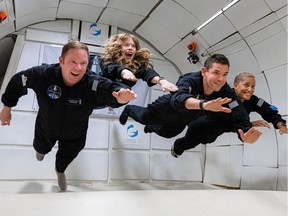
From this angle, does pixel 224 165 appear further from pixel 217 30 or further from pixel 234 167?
pixel 217 30

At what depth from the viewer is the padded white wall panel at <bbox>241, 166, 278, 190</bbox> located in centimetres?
274

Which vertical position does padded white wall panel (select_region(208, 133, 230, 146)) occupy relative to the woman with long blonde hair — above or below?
below

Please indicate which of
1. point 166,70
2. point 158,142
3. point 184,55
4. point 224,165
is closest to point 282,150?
point 224,165

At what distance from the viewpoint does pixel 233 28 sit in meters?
2.97

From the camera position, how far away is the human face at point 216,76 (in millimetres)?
2137

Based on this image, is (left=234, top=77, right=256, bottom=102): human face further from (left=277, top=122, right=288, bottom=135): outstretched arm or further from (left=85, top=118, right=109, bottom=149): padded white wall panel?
(left=85, top=118, right=109, bottom=149): padded white wall panel

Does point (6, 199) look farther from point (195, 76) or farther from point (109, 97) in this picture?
point (195, 76)

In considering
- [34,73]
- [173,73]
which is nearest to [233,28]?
[173,73]

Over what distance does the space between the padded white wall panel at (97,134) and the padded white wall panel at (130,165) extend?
0.71 feet

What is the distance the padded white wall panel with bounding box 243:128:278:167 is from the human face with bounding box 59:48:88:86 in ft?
6.82

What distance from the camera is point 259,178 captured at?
2.89 meters

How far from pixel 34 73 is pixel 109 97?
0.62 metres

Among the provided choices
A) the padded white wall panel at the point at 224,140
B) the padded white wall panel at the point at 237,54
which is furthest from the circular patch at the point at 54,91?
the padded white wall panel at the point at 224,140

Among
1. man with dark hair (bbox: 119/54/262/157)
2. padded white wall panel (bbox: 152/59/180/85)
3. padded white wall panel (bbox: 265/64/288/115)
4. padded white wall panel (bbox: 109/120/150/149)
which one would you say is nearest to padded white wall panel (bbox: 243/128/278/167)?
padded white wall panel (bbox: 265/64/288/115)
